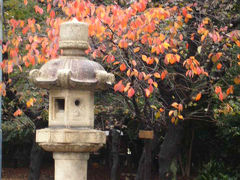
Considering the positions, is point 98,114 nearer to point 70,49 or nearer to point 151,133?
point 151,133

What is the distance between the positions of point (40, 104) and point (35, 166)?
726cm

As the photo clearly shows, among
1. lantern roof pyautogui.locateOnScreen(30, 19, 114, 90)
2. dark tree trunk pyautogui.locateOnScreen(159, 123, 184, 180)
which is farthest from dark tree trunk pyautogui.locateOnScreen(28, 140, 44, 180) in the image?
lantern roof pyautogui.locateOnScreen(30, 19, 114, 90)

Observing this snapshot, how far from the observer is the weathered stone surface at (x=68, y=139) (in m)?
8.93

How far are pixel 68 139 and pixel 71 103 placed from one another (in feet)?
2.18

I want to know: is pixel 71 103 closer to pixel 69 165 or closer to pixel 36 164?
pixel 69 165

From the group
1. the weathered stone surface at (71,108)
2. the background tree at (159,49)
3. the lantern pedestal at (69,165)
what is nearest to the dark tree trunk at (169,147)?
the background tree at (159,49)

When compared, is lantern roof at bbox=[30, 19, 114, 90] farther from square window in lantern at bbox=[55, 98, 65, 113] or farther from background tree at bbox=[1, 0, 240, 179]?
background tree at bbox=[1, 0, 240, 179]

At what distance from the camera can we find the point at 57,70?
9078mm

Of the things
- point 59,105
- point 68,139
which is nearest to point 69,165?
point 68,139

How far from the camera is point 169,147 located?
1505cm

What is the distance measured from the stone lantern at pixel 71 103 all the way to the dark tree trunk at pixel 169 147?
5.94 meters

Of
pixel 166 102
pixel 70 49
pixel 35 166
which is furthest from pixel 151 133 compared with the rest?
pixel 35 166

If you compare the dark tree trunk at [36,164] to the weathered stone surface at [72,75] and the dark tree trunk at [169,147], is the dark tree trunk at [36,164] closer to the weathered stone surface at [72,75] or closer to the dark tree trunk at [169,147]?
the dark tree trunk at [169,147]

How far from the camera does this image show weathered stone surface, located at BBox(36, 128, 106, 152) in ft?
29.3
